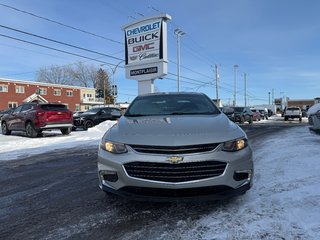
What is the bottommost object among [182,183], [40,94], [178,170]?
[182,183]

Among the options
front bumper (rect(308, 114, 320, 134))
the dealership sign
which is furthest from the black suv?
front bumper (rect(308, 114, 320, 134))

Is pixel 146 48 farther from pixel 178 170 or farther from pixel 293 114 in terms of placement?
pixel 293 114

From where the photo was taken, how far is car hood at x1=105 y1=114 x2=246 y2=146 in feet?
12.7

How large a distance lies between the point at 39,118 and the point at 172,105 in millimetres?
11069

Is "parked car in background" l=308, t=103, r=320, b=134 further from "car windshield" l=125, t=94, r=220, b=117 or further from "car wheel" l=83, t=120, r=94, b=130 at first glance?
"car wheel" l=83, t=120, r=94, b=130

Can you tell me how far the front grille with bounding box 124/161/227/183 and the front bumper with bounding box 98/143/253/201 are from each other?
0.04 m

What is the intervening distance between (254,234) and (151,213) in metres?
1.31

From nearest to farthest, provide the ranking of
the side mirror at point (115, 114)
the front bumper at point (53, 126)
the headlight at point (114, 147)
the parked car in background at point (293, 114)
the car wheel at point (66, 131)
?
the headlight at point (114, 147)
the front bumper at point (53, 126)
the car wheel at point (66, 131)
the side mirror at point (115, 114)
the parked car in background at point (293, 114)

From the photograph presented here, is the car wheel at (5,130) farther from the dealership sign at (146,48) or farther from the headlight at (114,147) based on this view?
the headlight at (114,147)

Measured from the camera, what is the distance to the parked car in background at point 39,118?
50.4 ft

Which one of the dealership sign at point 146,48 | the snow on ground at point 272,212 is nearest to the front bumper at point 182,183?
the snow on ground at point 272,212

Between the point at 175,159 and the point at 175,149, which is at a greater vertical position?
the point at 175,149

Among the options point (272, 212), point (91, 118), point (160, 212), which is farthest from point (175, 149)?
point (91, 118)

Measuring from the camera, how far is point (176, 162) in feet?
12.2
